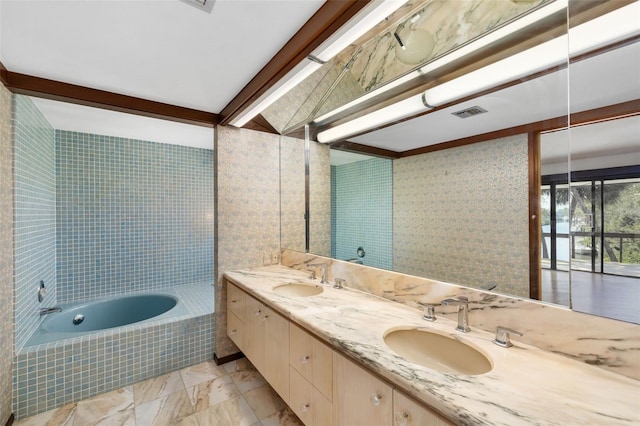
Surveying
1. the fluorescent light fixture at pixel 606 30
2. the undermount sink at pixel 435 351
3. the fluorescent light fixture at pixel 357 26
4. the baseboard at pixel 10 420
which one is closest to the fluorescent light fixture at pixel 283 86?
the fluorescent light fixture at pixel 357 26

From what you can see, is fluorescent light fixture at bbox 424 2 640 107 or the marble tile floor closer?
fluorescent light fixture at bbox 424 2 640 107

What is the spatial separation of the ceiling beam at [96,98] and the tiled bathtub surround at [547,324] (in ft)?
7.00

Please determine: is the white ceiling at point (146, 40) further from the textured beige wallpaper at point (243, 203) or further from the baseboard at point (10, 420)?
the baseboard at point (10, 420)

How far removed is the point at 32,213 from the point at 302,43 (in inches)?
105

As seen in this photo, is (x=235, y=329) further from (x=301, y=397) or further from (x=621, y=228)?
(x=621, y=228)

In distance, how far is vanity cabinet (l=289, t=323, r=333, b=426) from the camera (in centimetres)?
125

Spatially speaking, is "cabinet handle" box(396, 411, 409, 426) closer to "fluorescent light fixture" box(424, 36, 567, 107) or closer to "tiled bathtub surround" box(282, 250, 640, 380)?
"tiled bathtub surround" box(282, 250, 640, 380)

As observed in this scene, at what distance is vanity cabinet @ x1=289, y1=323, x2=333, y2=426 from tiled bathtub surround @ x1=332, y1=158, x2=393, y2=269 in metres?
0.70

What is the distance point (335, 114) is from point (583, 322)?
6.27 feet

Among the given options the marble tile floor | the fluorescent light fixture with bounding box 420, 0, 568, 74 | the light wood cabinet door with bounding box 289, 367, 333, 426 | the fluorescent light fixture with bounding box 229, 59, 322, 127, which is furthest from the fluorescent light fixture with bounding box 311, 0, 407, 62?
the marble tile floor

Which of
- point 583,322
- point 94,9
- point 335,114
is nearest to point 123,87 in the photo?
point 94,9

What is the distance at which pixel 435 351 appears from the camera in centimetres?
123

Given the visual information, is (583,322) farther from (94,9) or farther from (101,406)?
(101,406)

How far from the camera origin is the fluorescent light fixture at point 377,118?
5.25ft
